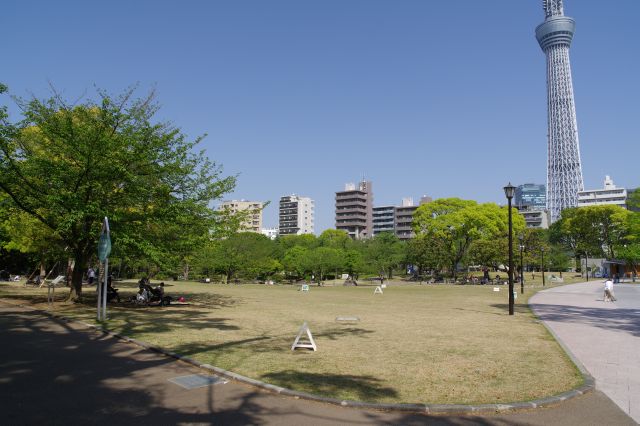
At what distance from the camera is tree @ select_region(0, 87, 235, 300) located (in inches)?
633

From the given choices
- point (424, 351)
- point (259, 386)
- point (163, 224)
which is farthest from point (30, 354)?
point (163, 224)

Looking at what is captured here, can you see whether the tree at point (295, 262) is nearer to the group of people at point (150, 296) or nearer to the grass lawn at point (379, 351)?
the group of people at point (150, 296)

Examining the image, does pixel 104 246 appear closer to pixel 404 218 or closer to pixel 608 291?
pixel 608 291

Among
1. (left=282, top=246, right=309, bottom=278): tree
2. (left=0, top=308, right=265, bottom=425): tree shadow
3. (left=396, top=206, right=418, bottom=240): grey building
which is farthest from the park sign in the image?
(left=396, top=206, right=418, bottom=240): grey building

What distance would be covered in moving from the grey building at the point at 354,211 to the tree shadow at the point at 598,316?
123 m

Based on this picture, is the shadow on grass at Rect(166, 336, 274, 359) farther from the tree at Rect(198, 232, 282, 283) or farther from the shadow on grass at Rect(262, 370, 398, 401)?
the tree at Rect(198, 232, 282, 283)

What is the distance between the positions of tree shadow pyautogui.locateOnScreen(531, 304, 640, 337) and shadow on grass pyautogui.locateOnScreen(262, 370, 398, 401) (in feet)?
33.4

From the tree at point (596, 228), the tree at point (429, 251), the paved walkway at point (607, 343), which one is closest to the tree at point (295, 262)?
the tree at point (429, 251)

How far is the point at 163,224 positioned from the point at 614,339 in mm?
16147

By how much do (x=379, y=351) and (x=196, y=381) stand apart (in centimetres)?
445

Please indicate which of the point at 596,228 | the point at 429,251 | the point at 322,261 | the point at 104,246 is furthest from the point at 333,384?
the point at 596,228

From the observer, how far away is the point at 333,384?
7109 mm

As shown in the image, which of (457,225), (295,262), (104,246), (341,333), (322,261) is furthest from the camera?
(295,262)

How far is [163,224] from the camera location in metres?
18.1
